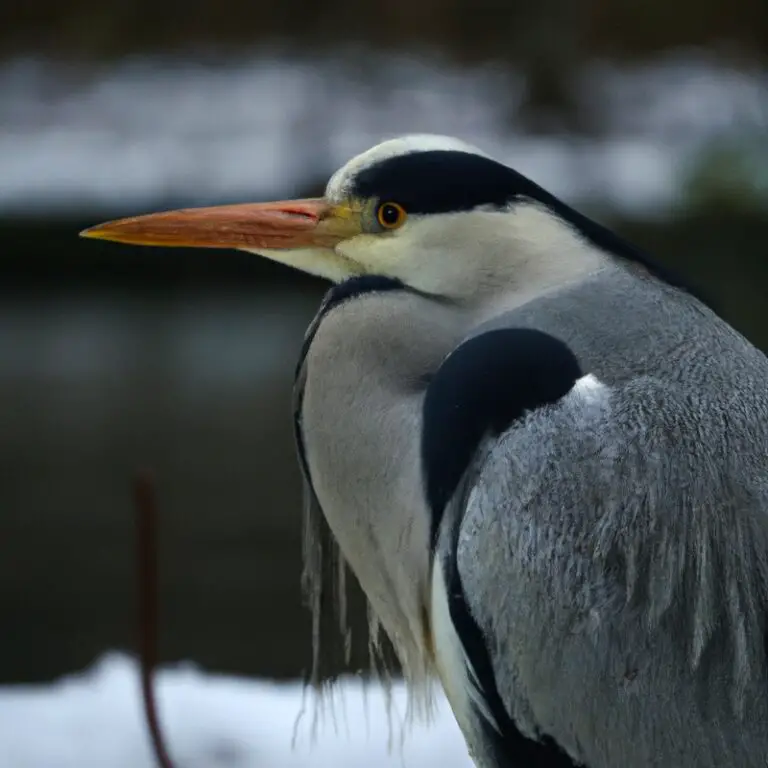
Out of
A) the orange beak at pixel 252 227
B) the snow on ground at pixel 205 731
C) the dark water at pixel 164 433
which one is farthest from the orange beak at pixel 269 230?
the dark water at pixel 164 433

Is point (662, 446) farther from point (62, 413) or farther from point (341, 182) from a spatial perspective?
point (62, 413)

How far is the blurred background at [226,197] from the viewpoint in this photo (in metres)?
3.14

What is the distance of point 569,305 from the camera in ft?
3.43

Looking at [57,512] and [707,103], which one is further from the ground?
[707,103]

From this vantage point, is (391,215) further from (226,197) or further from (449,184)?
(226,197)

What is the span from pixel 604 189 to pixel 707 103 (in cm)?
85

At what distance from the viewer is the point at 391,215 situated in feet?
3.60

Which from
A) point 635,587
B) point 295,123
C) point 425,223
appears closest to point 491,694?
point 635,587

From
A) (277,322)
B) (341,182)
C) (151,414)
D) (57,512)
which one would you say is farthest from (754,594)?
(277,322)

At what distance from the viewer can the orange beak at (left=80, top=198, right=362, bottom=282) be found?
3.68 ft

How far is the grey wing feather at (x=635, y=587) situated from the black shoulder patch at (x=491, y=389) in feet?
0.15

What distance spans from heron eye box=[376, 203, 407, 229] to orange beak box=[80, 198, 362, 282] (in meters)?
0.02

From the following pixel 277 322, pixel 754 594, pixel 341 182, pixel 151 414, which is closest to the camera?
pixel 754 594

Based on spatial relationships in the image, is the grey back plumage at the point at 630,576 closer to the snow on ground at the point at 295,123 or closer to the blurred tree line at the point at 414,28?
the snow on ground at the point at 295,123
